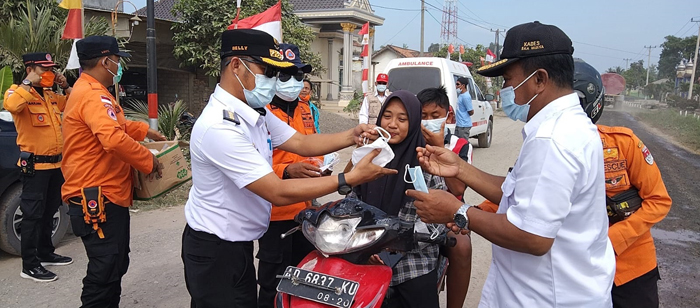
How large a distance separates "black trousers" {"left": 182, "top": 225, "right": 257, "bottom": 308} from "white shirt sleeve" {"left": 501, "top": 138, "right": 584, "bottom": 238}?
1386 millimetres

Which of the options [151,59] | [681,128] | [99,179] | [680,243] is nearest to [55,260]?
[99,179]

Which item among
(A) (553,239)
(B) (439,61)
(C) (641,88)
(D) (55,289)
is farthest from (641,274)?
(C) (641,88)

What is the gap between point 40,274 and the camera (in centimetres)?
422

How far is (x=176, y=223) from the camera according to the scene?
19.4 feet

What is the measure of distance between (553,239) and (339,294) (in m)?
0.88

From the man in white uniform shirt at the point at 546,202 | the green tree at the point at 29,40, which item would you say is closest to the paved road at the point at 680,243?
the man in white uniform shirt at the point at 546,202

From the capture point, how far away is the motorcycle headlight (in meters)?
2.12

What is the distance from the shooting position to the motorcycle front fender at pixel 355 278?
2.04 meters

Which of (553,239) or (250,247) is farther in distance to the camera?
(250,247)

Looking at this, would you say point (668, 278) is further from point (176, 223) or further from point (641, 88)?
point (641, 88)

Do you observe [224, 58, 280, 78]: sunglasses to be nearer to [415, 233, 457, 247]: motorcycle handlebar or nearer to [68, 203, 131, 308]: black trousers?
[415, 233, 457, 247]: motorcycle handlebar

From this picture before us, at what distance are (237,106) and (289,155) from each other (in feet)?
3.86

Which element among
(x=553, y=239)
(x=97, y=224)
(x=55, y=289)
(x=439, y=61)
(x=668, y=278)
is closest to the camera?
(x=553, y=239)

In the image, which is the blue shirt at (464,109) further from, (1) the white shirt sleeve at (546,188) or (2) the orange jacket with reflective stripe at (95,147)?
(1) the white shirt sleeve at (546,188)
